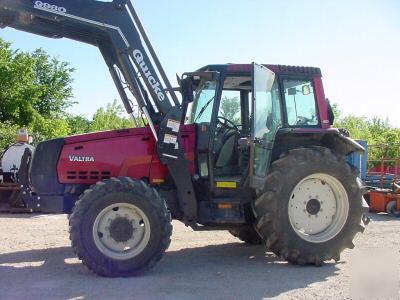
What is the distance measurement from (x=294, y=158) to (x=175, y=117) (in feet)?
5.49

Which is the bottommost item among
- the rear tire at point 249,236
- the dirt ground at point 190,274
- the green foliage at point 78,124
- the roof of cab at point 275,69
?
the dirt ground at point 190,274

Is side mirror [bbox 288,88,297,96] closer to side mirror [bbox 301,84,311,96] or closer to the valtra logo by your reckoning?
side mirror [bbox 301,84,311,96]

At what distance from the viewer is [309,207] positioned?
7.23m

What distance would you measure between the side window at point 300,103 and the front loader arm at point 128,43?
1.62 metres

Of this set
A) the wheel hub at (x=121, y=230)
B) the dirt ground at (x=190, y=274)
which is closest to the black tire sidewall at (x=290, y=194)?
the dirt ground at (x=190, y=274)

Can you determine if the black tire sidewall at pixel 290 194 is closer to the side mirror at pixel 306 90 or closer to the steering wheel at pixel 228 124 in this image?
the side mirror at pixel 306 90

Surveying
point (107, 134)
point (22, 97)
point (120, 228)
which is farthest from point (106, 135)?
point (22, 97)

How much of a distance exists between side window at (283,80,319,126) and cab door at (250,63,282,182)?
26cm

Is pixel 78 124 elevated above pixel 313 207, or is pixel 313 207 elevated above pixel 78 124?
pixel 78 124

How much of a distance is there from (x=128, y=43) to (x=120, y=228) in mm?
2393

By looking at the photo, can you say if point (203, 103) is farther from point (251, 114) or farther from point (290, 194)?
point (290, 194)

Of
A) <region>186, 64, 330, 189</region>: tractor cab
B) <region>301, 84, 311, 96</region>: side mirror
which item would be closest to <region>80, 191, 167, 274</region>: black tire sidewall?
<region>186, 64, 330, 189</region>: tractor cab

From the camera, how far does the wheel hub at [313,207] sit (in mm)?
7227

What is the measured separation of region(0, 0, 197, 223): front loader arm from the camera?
6625 millimetres
